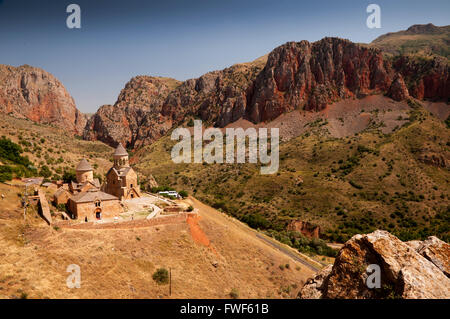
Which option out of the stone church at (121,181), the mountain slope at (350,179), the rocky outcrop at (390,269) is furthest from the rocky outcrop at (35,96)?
the rocky outcrop at (390,269)

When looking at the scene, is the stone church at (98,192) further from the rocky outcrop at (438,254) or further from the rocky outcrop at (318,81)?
the rocky outcrop at (318,81)

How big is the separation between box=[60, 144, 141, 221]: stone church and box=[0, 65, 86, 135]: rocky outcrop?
14529cm

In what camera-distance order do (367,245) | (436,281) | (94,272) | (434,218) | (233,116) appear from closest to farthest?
(436,281)
(367,245)
(94,272)
(434,218)
(233,116)

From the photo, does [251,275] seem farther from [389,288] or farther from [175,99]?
[175,99]

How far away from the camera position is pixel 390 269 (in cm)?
962

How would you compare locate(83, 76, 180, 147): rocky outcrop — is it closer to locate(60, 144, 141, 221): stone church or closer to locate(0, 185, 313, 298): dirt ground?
locate(60, 144, 141, 221): stone church

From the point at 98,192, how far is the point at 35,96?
173 metres

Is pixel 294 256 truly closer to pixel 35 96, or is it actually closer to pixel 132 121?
pixel 132 121

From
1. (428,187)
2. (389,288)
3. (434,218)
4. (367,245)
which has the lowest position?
(434,218)

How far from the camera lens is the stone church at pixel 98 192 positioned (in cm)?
3400

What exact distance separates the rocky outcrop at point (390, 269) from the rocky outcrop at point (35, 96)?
599 ft
